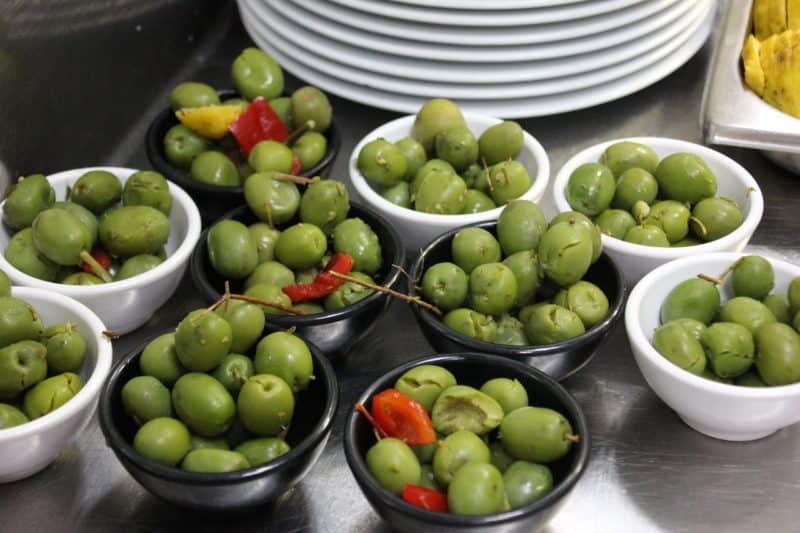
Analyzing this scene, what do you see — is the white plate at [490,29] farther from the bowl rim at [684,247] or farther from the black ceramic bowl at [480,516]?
the black ceramic bowl at [480,516]

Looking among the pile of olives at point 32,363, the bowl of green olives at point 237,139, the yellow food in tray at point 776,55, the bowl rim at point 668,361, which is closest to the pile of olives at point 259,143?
the bowl of green olives at point 237,139

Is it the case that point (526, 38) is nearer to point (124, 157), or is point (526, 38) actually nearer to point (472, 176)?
Answer: point (472, 176)

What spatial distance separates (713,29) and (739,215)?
0.57 m

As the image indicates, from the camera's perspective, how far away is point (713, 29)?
158cm

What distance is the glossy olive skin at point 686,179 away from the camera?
114 cm

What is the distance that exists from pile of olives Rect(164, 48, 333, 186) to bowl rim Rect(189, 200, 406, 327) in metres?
0.06

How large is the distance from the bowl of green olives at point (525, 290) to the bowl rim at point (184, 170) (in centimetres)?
24

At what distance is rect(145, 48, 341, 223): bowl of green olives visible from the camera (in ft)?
3.93

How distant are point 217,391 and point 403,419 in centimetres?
16

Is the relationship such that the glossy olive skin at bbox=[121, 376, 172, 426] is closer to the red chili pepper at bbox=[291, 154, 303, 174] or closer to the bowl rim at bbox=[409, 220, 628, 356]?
the bowl rim at bbox=[409, 220, 628, 356]

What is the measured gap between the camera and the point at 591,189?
1.12 meters

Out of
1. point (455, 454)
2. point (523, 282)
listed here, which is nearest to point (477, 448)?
point (455, 454)

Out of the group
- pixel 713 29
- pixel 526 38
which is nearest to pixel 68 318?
pixel 526 38

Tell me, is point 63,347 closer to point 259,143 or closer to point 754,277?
point 259,143
